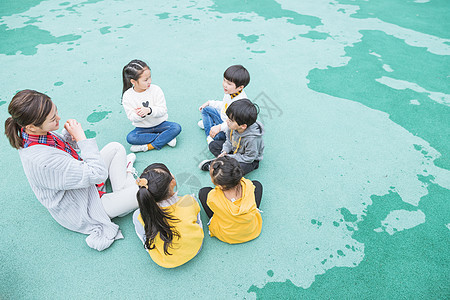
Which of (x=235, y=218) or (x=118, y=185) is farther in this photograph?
(x=118, y=185)

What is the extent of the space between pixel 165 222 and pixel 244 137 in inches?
32.0

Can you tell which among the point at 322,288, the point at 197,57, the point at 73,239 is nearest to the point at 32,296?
the point at 73,239

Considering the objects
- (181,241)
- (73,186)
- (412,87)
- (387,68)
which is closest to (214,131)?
(181,241)

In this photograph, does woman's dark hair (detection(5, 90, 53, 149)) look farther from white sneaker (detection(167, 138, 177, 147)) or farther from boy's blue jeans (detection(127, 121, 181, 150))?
white sneaker (detection(167, 138, 177, 147))

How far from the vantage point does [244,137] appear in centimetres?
177

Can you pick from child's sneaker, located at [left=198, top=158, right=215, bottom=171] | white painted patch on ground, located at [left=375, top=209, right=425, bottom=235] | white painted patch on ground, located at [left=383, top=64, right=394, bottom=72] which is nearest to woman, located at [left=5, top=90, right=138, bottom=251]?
child's sneaker, located at [left=198, top=158, right=215, bottom=171]

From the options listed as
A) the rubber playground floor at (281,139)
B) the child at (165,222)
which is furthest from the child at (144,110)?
the child at (165,222)

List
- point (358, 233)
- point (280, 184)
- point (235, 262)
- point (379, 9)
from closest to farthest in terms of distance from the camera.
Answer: point (235, 262), point (358, 233), point (280, 184), point (379, 9)

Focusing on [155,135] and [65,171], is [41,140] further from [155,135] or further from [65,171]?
[155,135]

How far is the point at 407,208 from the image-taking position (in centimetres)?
170

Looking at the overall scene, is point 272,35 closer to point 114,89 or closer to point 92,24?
point 114,89

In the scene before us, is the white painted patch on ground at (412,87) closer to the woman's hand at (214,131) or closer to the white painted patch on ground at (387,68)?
the white painted patch on ground at (387,68)

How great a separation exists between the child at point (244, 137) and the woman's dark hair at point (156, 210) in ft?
2.04

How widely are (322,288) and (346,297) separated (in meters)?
0.12
